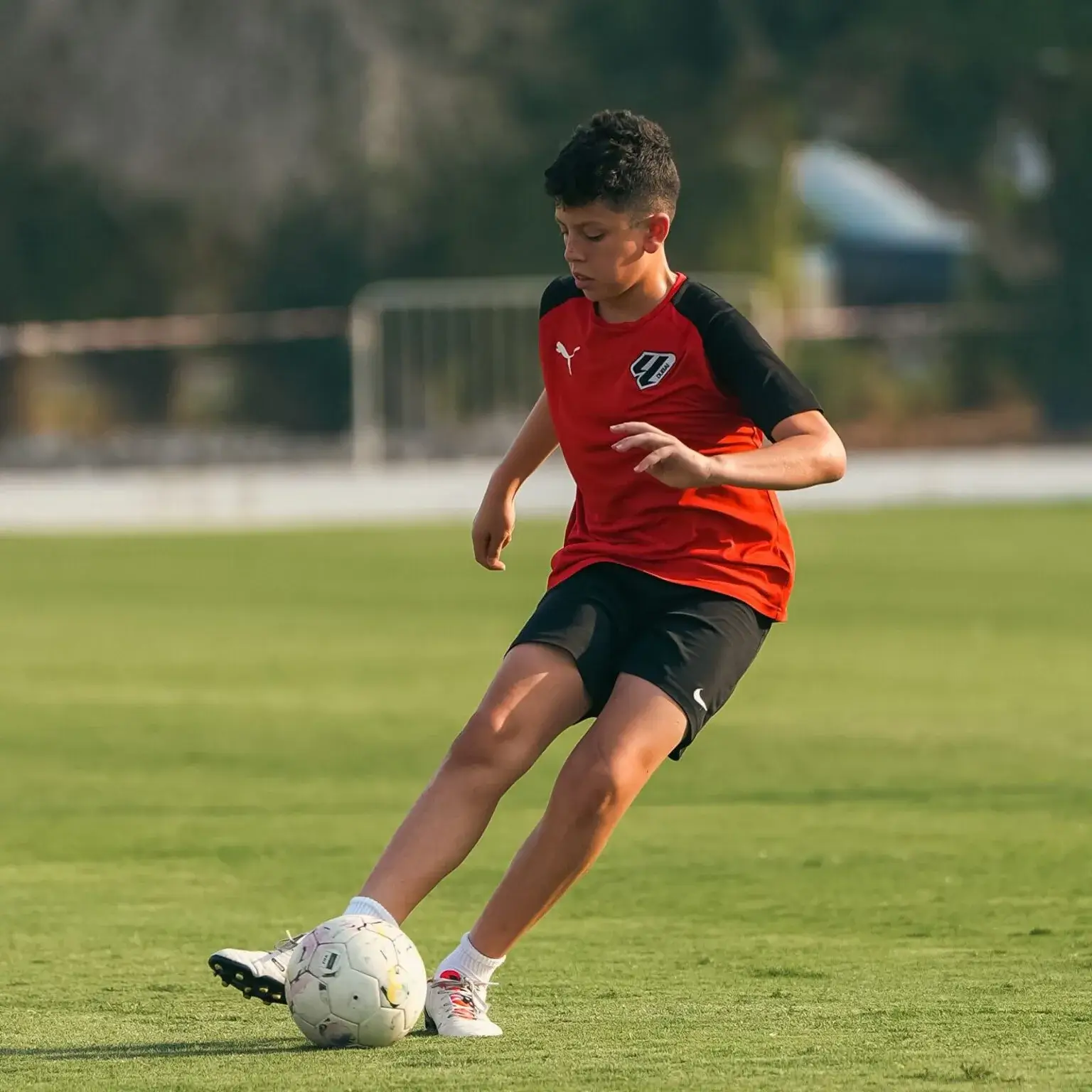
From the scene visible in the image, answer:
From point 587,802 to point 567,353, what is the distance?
3.40 ft

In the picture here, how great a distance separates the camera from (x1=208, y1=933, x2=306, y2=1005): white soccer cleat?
5238 millimetres

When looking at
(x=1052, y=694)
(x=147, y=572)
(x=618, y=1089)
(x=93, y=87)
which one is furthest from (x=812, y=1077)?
(x=93, y=87)

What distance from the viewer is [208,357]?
107ft

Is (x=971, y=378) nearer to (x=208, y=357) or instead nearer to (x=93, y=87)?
(x=208, y=357)

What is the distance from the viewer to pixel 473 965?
17.6 feet

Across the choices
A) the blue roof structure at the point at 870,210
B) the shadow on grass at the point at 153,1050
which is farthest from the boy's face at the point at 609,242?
the blue roof structure at the point at 870,210

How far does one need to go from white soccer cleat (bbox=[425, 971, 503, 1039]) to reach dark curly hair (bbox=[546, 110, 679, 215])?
66.7 inches

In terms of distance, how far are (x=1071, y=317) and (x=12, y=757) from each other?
25524mm

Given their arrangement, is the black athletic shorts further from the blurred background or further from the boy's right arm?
the blurred background

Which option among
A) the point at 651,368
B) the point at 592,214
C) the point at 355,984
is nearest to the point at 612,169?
the point at 592,214

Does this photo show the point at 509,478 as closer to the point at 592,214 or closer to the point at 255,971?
the point at 592,214

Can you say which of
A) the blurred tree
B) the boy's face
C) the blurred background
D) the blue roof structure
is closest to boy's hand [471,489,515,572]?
the boy's face

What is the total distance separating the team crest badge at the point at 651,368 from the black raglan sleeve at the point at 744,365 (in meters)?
0.09

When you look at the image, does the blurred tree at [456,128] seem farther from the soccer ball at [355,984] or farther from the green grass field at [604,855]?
the soccer ball at [355,984]
